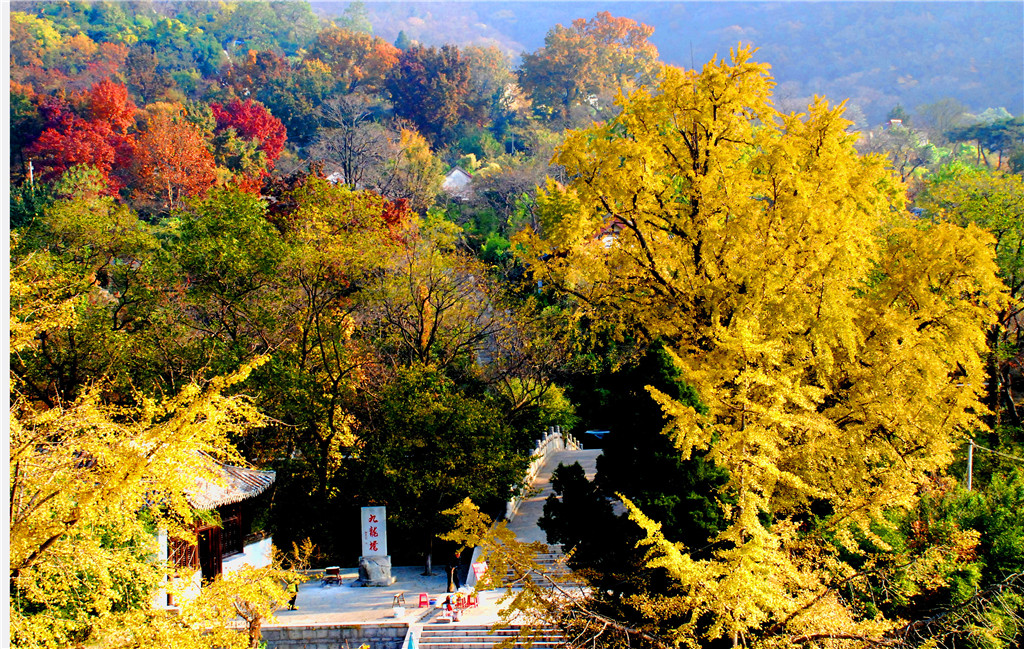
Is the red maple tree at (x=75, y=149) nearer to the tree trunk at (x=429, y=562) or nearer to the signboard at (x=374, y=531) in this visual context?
the signboard at (x=374, y=531)

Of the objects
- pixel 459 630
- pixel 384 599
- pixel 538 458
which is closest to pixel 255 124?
pixel 538 458

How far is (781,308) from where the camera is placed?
8.71m

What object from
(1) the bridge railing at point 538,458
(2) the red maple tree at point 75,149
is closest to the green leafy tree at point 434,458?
(1) the bridge railing at point 538,458

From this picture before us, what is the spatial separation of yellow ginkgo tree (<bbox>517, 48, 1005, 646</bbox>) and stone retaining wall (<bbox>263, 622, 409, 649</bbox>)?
747 centimetres

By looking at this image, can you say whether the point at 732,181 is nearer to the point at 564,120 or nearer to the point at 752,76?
the point at 752,76

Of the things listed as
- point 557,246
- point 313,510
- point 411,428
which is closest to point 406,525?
point 411,428

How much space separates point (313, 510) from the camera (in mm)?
19062

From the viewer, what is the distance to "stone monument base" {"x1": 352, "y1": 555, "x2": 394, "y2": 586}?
1709cm

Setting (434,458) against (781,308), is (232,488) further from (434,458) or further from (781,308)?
(781,308)

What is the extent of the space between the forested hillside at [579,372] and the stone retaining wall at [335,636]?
6.82 feet

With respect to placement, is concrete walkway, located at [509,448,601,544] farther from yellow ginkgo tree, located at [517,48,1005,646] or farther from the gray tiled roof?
yellow ginkgo tree, located at [517,48,1005,646]

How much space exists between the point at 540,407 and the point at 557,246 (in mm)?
10540

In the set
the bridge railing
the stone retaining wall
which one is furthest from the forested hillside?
the stone retaining wall

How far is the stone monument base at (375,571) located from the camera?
56.1 feet
